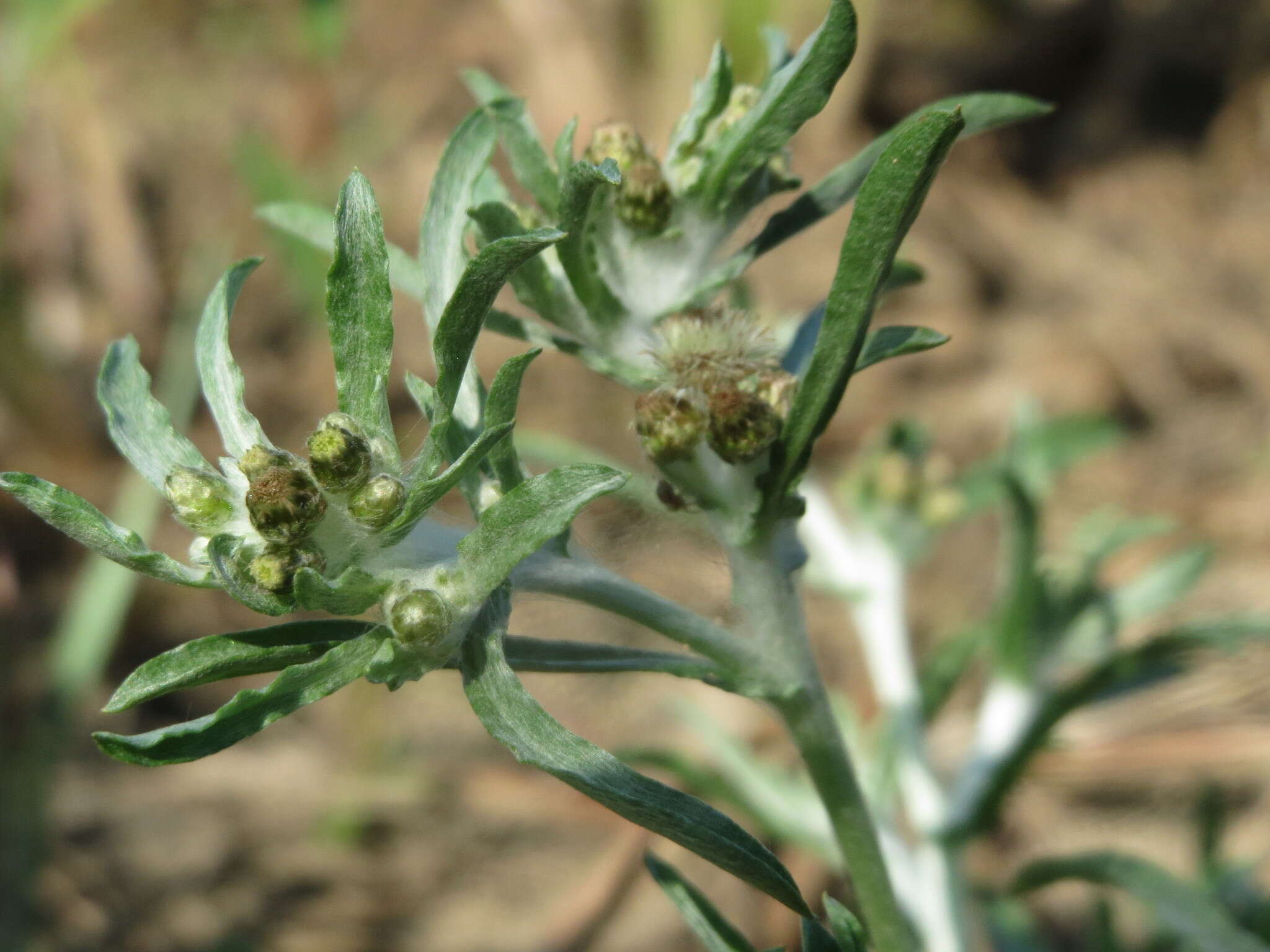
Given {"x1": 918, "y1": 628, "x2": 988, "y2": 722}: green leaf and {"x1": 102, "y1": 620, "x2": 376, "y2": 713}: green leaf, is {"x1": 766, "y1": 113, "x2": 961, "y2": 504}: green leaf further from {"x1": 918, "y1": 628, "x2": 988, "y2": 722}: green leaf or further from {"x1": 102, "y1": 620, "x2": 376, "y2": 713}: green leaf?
{"x1": 918, "y1": 628, "x2": 988, "y2": 722}: green leaf

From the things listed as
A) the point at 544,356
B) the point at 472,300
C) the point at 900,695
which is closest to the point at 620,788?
the point at 472,300

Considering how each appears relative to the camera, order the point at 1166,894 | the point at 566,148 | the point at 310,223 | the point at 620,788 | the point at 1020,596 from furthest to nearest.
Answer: the point at 1020,596, the point at 1166,894, the point at 310,223, the point at 566,148, the point at 620,788

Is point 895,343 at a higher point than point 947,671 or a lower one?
lower

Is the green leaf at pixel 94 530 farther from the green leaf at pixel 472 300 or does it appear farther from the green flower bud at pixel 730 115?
the green flower bud at pixel 730 115

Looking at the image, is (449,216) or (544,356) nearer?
(449,216)

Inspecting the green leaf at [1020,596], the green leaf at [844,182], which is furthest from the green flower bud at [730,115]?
the green leaf at [1020,596]

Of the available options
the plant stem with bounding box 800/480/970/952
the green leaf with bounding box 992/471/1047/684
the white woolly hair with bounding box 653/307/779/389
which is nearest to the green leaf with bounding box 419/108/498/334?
the white woolly hair with bounding box 653/307/779/389

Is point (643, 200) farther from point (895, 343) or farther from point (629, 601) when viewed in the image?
point (629, 601)
